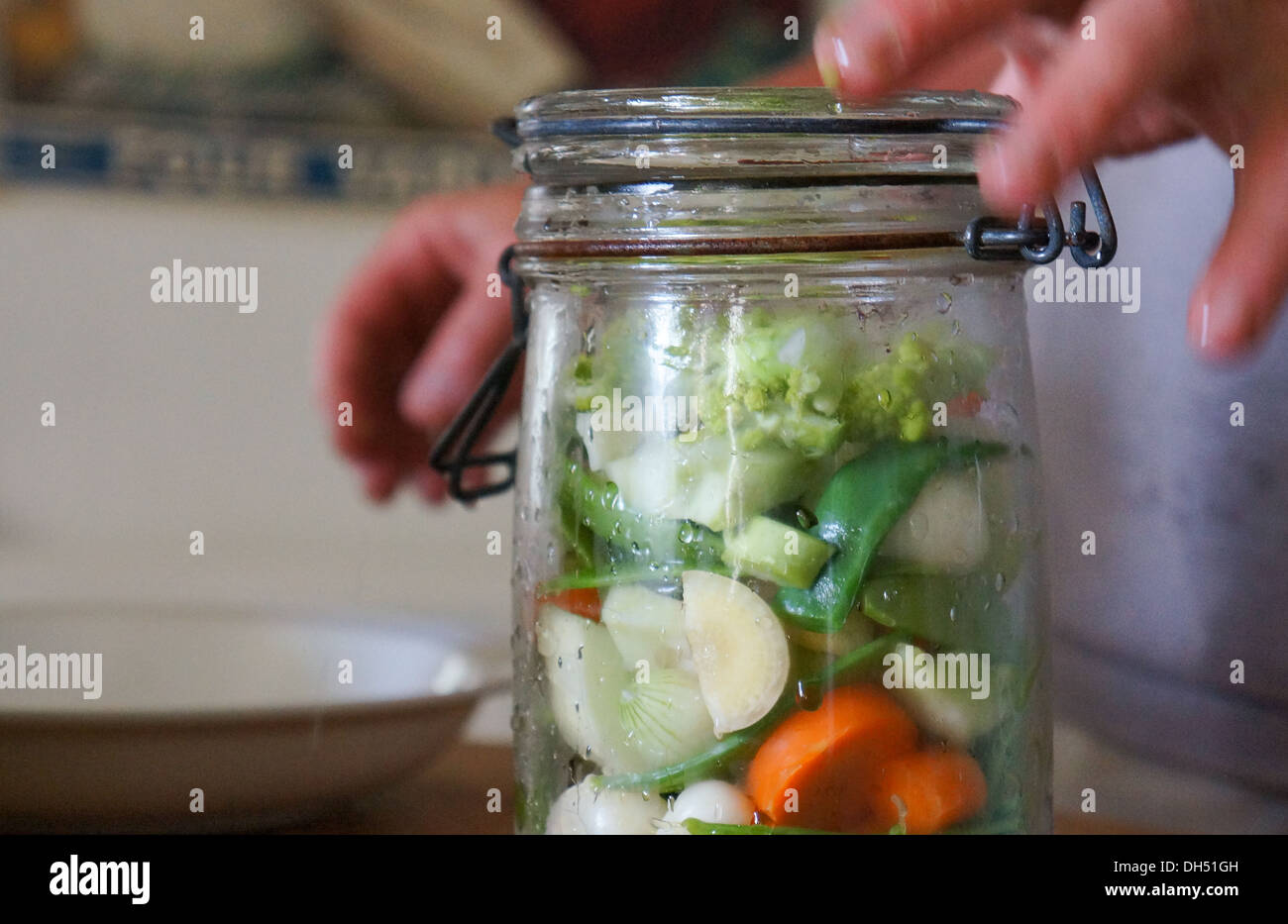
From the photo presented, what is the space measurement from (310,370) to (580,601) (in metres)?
1.03

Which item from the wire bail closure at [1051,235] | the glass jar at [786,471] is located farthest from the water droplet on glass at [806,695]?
the wire bail closure at [1051,235]

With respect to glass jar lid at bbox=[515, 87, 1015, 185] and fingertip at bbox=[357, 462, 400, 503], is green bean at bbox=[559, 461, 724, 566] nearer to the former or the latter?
glass jar lid at bbox=[515, 87, 1015, 185]

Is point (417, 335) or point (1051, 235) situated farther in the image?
point (417, 335)

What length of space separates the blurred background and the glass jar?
0.19 meters

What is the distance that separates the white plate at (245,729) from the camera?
435mm

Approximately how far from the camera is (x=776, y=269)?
1.25 feet

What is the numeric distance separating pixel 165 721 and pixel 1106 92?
1.17 feet

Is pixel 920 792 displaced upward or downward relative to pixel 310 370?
downward

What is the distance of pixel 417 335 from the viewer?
25.6 inches

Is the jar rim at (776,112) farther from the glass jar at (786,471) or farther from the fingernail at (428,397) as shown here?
the fingernail at (428,397)

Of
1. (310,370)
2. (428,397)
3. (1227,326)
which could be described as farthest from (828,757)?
(310,370)

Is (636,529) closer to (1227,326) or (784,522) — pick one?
(784,522)

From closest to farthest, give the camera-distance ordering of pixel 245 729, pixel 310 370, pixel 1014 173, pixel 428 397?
1. pixel 1014 173
2. pixel 245 729
3. pixel 428 397
4. pixel 310 370

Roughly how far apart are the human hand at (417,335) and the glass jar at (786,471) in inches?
7.2
